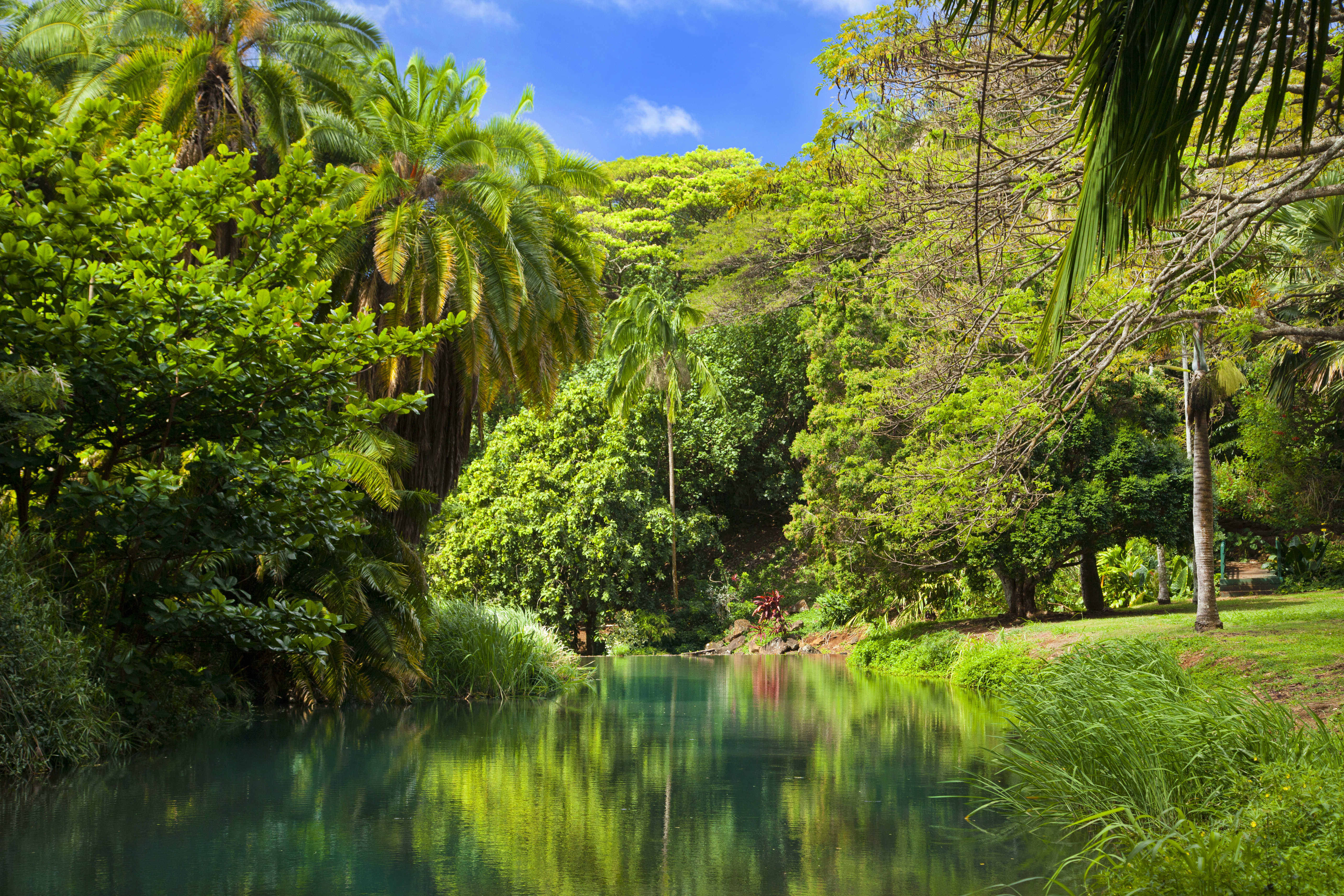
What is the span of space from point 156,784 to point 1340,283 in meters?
13.8

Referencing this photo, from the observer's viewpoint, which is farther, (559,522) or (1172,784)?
(559,522)

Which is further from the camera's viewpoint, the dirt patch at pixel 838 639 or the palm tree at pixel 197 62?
the dirt patch at pixel 838 639

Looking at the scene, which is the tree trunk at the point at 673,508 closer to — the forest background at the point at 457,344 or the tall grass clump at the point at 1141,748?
the forest background at the point at 457,344

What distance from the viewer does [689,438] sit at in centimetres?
3578

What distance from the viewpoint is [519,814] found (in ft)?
22.6

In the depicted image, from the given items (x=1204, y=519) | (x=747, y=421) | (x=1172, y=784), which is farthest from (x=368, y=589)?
(x=747, y=421)

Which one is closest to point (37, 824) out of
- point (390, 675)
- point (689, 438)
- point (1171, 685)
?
point (390, 675)

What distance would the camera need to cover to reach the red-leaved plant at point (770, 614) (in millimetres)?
31172

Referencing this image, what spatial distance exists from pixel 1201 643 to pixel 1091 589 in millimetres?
10407

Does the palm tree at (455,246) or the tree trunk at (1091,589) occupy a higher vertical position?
the palm tree at (455,246)

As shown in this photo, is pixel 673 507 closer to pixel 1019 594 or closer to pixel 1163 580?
pixel 1019 594

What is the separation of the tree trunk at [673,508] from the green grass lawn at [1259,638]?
13.3 metres

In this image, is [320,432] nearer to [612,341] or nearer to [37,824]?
[37,824]

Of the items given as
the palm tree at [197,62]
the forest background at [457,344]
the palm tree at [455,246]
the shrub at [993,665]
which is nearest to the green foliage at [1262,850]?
the forest background at [457,344]
